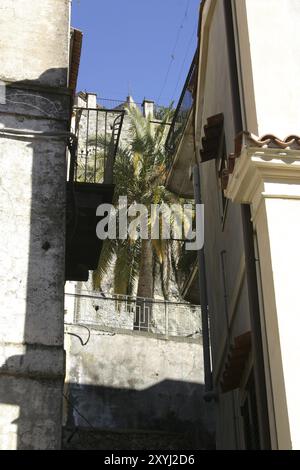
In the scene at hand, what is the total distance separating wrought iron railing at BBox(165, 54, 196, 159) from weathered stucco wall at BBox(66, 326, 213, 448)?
4921 mm

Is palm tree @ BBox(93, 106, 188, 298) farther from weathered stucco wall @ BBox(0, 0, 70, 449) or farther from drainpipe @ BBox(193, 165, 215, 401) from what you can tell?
weathered stucco wall @ BBox(0, 0, 70, 449)

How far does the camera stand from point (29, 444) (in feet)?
23.4

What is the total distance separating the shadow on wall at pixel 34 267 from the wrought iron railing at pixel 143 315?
11.4 m

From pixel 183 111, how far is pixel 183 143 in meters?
0.75

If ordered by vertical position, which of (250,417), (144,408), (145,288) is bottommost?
(250,417)

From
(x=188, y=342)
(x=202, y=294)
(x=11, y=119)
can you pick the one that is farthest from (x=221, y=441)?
(x=188, y=342)

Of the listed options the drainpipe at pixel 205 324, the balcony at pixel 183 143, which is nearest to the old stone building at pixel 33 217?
the drainpipe at pixel 205 324

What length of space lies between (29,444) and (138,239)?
1770 cm

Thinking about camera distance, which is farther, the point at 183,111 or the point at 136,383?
the point at 136,383

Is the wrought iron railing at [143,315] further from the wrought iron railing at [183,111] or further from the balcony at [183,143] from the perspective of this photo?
the wrought iron railing at [183,111]

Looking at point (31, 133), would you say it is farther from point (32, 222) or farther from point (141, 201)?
point (141, 201)

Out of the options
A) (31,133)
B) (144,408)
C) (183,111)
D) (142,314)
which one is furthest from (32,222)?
(142,314)

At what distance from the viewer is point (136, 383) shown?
1786 cm
